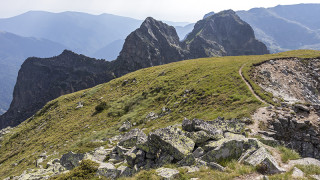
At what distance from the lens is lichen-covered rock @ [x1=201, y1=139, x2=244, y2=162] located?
37.7 feet

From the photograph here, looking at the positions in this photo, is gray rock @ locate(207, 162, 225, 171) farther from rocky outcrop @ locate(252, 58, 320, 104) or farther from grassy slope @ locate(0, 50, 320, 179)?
rocky outcrop @ locate(252, 58, 320, 104)

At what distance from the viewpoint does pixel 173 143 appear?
12953mm

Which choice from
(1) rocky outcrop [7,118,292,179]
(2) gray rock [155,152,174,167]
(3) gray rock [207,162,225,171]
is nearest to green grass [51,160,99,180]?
(1) rocky outcrop [7,118,292,179]

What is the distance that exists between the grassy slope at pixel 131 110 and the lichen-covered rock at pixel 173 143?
1044 cm

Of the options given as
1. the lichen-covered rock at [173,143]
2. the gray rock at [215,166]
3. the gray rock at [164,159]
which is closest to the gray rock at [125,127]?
the lichen-covered rock at [173,143]

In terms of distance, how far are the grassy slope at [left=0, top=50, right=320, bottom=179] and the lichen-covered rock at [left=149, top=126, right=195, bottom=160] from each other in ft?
34.2

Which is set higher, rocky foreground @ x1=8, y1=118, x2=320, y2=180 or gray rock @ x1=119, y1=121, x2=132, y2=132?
rocky foreground @ x1=8, y1=118, x2=320, y2=180

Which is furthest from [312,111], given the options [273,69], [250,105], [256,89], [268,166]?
[273,69]

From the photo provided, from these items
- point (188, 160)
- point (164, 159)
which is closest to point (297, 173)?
point (188, 160)

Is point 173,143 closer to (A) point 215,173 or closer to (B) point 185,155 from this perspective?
(B) point 185,155

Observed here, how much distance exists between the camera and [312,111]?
2066cm

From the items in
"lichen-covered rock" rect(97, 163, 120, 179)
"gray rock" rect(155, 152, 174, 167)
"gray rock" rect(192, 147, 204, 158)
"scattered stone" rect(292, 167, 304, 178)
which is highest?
"scattered stone" rect(292, 167, 304, 178)

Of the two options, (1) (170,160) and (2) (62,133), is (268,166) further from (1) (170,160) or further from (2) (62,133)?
(2) (62,133)

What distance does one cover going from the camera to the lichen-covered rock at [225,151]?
11500 millimetres
